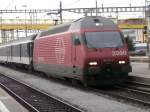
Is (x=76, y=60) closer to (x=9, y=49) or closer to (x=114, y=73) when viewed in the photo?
(x=114, y=73)

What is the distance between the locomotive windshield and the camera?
19875 mm

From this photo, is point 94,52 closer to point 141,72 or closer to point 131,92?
point 131,92

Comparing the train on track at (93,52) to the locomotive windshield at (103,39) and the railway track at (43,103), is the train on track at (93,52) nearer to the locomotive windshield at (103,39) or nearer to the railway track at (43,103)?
the locomotive windshield at (103,39)

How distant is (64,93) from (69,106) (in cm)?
507

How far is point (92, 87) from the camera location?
2111cm

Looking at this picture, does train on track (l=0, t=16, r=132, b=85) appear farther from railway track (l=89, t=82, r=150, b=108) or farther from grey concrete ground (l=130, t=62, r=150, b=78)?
grey concrete ground (l=130, t=62, r=150, b=78)

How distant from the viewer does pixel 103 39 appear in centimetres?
2014

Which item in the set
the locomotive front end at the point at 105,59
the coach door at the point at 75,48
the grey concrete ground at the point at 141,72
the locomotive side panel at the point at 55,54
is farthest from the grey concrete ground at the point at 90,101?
the grey concrete ground at the point at 141,72

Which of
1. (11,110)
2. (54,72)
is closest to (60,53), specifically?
(54,72)

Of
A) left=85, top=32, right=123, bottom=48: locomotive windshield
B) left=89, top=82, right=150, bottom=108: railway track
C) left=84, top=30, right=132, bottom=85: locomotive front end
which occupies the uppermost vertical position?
left=85, top=32, right=123, bottom=48: locomotive windshield

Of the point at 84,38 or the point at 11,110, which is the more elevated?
the point at 84,38

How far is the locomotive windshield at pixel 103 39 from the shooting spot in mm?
19875

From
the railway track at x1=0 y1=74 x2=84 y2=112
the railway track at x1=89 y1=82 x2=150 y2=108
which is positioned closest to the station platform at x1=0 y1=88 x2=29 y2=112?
the railway track at x1=0 y1=74 x2=84 y2=112

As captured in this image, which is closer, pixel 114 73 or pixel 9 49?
pixel 114 73
